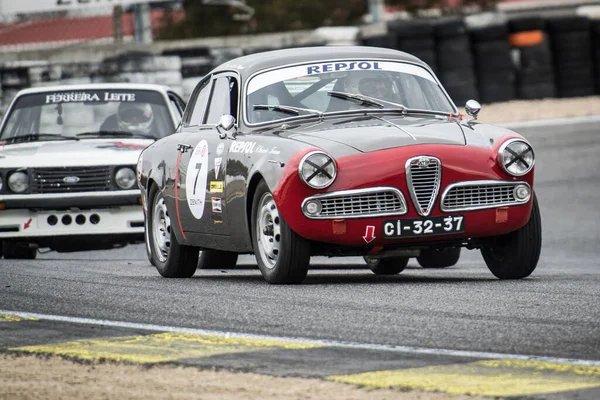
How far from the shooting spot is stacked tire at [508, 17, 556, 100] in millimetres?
20844

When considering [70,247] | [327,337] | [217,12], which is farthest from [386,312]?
[217,12]

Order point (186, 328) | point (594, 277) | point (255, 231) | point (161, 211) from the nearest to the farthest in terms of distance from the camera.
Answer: point (186, 328) < point (255, 231) < point (594, 277) < point (161, 211)

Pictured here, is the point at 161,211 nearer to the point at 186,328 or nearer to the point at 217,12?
the point at 186,328

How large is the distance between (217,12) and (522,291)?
2886cm

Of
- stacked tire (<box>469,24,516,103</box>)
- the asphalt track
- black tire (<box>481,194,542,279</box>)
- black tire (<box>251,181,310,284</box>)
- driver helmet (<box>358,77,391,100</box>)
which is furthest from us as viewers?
stacked tire (<box>469,24,516,103</box>)

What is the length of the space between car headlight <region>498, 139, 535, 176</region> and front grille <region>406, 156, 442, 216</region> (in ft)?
1.36

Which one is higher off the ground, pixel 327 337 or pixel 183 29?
pixel 327 337

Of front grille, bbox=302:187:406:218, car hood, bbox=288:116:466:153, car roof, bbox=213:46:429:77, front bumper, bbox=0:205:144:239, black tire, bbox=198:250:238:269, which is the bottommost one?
front bumper, bbox=0:205:144:239

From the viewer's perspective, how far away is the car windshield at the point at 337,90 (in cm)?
926

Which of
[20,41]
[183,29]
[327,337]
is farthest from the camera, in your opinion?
[183,29]

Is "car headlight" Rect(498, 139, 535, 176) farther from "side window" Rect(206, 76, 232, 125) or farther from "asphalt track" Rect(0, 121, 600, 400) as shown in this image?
"side window" Rect(206, 76, 232, 125)

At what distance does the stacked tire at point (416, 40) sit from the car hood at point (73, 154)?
25.7 feet

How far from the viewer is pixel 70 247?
1333 cm

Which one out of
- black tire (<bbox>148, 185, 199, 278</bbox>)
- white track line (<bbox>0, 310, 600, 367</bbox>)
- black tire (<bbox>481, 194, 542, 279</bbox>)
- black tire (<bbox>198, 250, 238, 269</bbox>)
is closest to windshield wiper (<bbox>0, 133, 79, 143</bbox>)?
black tire (<bbox>198, 250, 238, 269</bbox>)
